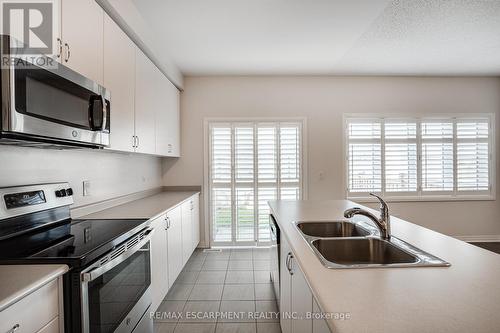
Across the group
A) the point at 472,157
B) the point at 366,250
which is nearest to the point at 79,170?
the point at 366,250

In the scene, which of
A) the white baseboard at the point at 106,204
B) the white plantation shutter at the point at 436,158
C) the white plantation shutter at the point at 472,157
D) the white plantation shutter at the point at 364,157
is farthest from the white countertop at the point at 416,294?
the white plantation shutter at the point at 472,157

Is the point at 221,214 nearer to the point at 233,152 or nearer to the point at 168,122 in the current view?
the point at 233,152

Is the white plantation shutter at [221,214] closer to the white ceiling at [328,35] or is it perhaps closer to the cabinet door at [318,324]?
the white ceiling at [328,35]

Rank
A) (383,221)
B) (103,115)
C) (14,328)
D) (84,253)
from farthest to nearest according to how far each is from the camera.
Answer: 1. (103,115)
2. (383,221)
3. (84,253)
4. (14,328)

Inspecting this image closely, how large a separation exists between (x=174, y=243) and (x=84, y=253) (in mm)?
1456

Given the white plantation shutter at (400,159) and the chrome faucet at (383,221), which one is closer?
the chrome faucet at (383,221)

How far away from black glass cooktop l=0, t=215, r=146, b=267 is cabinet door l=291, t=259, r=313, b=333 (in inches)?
35.9

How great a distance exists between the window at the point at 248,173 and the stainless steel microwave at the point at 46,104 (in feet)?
7.71

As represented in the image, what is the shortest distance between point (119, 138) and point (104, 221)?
631 mm

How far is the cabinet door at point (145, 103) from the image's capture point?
235 centimetres

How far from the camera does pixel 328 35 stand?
2.70m

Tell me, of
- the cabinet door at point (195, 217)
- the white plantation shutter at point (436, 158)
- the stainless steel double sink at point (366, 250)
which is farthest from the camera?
the white plantation shutter at point (436, 158)

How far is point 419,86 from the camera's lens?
3959 mm

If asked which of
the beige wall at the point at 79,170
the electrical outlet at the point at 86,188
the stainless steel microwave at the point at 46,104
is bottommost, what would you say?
the electrical outlet at the point at 86,188
